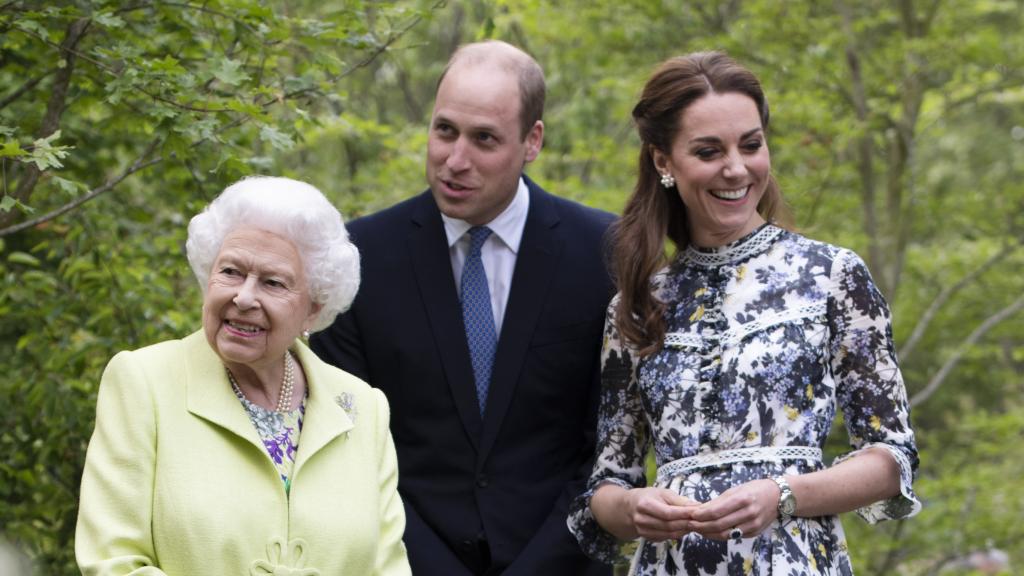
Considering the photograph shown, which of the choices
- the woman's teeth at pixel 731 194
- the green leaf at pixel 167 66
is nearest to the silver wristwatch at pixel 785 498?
the woman's teeth at pixel 731 194

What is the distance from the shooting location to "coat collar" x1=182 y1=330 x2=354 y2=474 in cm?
310

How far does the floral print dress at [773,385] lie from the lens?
11.2ft

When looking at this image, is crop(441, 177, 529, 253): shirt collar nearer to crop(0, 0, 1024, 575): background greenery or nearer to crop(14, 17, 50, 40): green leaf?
crop(0, 0, 1024, 575): background greenery

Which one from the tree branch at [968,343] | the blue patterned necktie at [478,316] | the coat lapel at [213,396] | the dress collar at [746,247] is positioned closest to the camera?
the coat lapel at [213,396]

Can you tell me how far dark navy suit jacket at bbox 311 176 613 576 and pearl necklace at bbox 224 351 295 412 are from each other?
68 centimetres

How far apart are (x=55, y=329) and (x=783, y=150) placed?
5.36 meters

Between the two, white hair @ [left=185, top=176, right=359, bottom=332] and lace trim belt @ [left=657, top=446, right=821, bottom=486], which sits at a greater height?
white hair @ [left=185, top=176, right=359, bottom=332]

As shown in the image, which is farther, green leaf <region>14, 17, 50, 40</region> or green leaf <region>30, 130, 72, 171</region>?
green leaf <region>14, 17, 50, 40</region>

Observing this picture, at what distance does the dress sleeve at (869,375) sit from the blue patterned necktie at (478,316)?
1.06 metres

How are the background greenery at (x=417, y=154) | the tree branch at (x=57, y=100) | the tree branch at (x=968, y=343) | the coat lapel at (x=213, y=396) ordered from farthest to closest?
the tree branch at (x=968, y=343) → the background greenery at (x=417, y=154) → the tree branch at (x=57, y=100) → the coat lapel at (x=213, y=396)

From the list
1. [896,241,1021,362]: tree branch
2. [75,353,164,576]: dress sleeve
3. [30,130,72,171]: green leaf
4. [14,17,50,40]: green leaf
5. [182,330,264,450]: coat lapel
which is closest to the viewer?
[75,353,164,576]: dress sleeve

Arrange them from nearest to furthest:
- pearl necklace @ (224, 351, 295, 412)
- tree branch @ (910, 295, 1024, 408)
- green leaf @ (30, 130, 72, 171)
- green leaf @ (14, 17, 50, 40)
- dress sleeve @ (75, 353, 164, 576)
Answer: dress sleeve @ (75, 353, 164, 576), pearl necklace @ (224, 351, 295, 412), green leaf @ (30, 130, 72, 171), green leaf @ (14, 17, 50, 40), tree branch @ (910, 295, 1024, 408)

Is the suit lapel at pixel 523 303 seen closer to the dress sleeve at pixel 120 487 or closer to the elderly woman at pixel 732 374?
the elderly woman at pixel 732 374

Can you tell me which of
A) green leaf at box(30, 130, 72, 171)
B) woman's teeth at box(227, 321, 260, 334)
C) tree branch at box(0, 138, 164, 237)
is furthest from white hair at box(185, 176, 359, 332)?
tree branch at box(0, 138, 164, 237)
